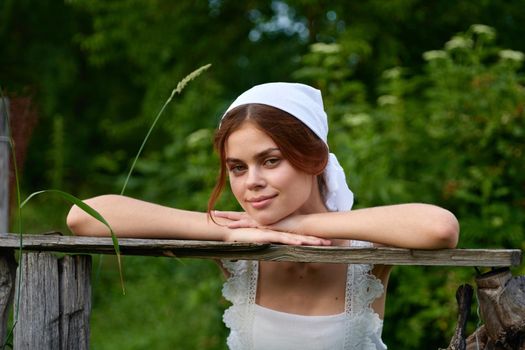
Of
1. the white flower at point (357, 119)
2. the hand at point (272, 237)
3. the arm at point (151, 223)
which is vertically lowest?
the hand at point (272, 237)

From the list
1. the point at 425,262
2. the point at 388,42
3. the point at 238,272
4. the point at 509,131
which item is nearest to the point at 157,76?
the point at 388,42

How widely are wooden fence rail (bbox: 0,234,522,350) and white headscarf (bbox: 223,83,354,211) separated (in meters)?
0.48

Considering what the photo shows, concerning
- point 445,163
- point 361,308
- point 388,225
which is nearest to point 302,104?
point 388,225

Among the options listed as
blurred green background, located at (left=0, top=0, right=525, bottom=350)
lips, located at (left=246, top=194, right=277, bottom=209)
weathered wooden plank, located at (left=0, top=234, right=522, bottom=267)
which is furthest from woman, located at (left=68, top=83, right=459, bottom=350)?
blurred green background, located at (left=0, top=0, right=525, bottom=350)

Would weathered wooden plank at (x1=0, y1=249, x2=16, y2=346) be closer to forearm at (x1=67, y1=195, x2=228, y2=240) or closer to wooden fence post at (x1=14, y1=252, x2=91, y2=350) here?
wooden fence post at (x1=14, y1=252, x2=91, y2=350)

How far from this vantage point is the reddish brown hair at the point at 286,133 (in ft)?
8.22

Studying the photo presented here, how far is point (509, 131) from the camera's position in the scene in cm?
500

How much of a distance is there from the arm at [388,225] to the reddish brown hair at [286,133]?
0.55ft

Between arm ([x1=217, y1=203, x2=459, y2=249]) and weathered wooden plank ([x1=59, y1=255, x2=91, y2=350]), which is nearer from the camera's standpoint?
arm ([x1=217, y1=203, x2=459, y2=249])

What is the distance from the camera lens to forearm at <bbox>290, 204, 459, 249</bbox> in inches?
88.0

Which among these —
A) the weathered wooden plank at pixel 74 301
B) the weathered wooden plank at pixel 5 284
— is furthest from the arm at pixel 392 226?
the weathered wooden plank at pixel 5 284

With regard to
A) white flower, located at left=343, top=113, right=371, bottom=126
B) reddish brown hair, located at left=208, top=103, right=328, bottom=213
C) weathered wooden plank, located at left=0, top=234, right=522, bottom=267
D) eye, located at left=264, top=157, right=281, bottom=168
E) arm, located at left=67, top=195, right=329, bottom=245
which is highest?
white flower, located at left=343, top=113, right=371, bottom=126

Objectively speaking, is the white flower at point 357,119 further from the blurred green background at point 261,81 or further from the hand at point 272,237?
the hand at point 272,237

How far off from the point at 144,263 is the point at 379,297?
3.63 m
